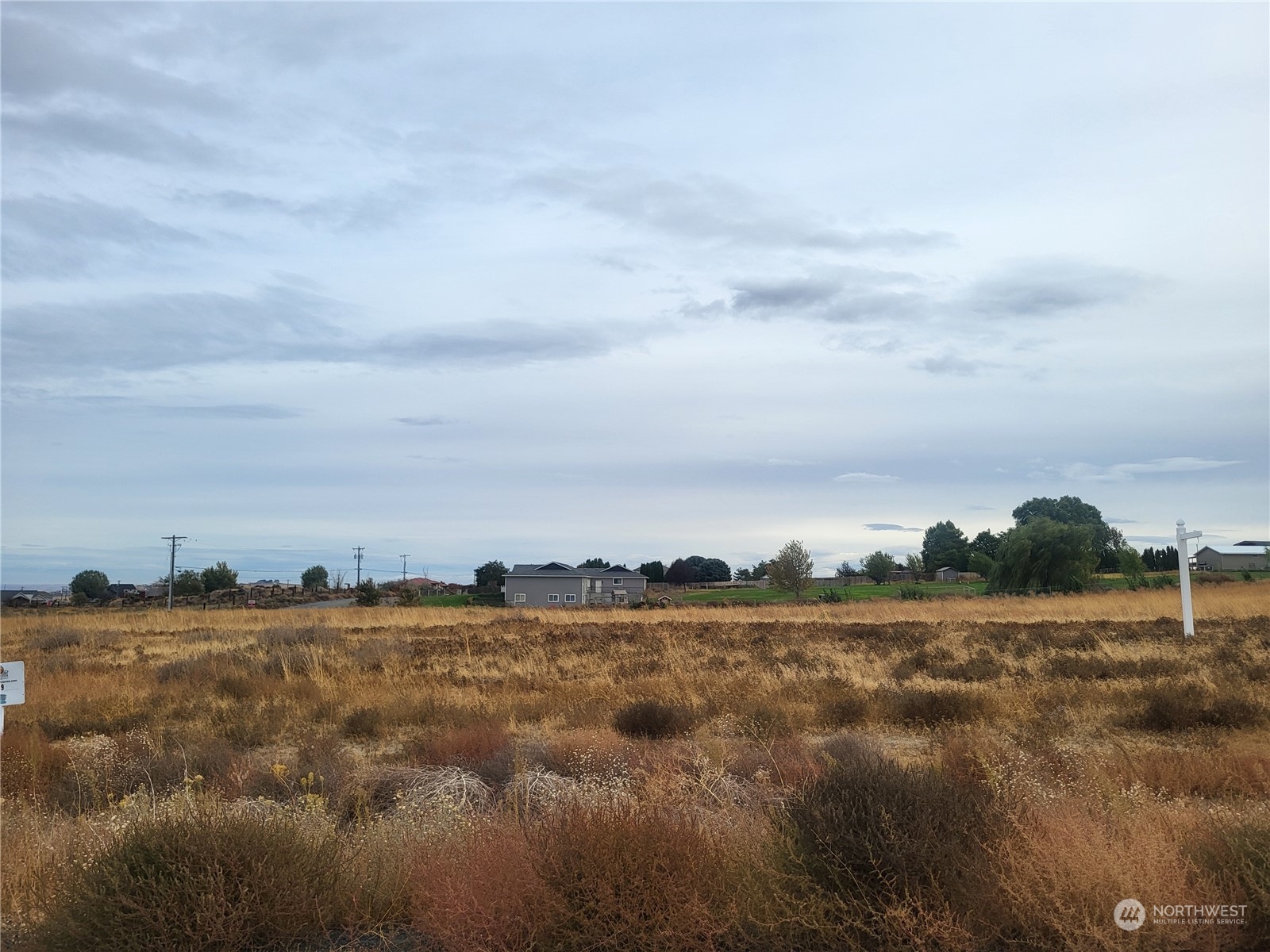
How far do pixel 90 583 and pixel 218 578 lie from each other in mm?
17486

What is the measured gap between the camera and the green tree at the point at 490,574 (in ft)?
382

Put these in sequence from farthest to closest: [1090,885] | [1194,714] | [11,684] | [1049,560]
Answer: [1049,560], [1194,714], [11,684], [1090,885]

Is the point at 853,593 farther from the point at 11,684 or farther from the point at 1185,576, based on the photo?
the point at 11,684

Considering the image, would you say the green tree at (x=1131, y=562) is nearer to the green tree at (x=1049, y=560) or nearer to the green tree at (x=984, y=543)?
the green tree at (x=1049, y=560)

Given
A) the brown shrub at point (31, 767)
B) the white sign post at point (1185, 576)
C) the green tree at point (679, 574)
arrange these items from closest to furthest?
the brown shrub at point (31, 767) < the white sign post at point (1185, 576) < the green tree at point (679, 574)

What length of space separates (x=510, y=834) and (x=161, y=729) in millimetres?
9643

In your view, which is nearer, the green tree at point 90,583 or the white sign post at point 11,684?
the white sign post at point 11,684

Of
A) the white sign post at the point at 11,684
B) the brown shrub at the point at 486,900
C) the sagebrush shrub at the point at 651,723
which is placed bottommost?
the sagebrush shrub at the point at 651,723

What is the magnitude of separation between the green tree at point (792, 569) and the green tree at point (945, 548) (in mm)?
54768

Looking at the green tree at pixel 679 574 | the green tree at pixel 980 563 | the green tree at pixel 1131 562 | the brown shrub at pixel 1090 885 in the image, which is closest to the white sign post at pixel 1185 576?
the brown shrub at pixel 1090 885

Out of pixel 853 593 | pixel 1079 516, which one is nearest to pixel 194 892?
pixel 853 593

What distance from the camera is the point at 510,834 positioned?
501cm

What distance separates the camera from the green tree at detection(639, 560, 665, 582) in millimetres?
132125

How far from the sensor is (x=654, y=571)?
441ft
